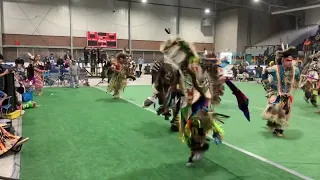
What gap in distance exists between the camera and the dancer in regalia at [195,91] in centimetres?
326

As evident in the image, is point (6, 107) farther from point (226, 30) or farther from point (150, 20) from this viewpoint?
point (226, 30)

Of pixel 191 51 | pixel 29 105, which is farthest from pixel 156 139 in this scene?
pixel 29 105

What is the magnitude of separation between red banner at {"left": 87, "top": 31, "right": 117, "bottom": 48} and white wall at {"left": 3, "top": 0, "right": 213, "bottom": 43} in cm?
40

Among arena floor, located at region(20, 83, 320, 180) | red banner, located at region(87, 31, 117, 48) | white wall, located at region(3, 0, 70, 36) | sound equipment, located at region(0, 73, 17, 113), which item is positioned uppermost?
white wall, located at region(3, 0, 70, 36)

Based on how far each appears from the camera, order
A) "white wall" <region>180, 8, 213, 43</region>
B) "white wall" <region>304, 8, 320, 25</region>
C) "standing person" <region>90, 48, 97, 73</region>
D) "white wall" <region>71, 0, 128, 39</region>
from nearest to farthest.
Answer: "standing person" <region>90, 48, 97, 73</region> < "white wall" <region>71, 0, 128, 39</region> < "white wall" <region>304, 8, 320, 25</region> < "white wall" <region>180, 8, 213, 43</region>

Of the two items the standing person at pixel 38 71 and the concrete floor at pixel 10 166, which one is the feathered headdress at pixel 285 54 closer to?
the concrete floor at pixel 10 166

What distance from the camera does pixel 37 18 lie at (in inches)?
803

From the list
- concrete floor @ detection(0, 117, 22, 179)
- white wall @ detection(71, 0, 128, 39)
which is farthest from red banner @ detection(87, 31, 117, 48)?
concrete floor @ detection(0, 117, 22, 179)

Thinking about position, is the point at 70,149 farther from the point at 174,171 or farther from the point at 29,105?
the point at 29,105

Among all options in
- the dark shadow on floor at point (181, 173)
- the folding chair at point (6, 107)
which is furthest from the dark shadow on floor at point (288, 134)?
the folding chair at point (6, 107)

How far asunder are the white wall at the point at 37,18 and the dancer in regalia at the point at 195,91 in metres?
19.6

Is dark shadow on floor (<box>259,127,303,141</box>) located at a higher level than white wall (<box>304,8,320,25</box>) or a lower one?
lower

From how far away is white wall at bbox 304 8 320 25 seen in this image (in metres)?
24.8

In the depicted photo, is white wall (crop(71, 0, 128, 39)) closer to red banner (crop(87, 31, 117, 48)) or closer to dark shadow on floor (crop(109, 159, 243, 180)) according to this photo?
red banner (crop(87, 31, 117, 48))
